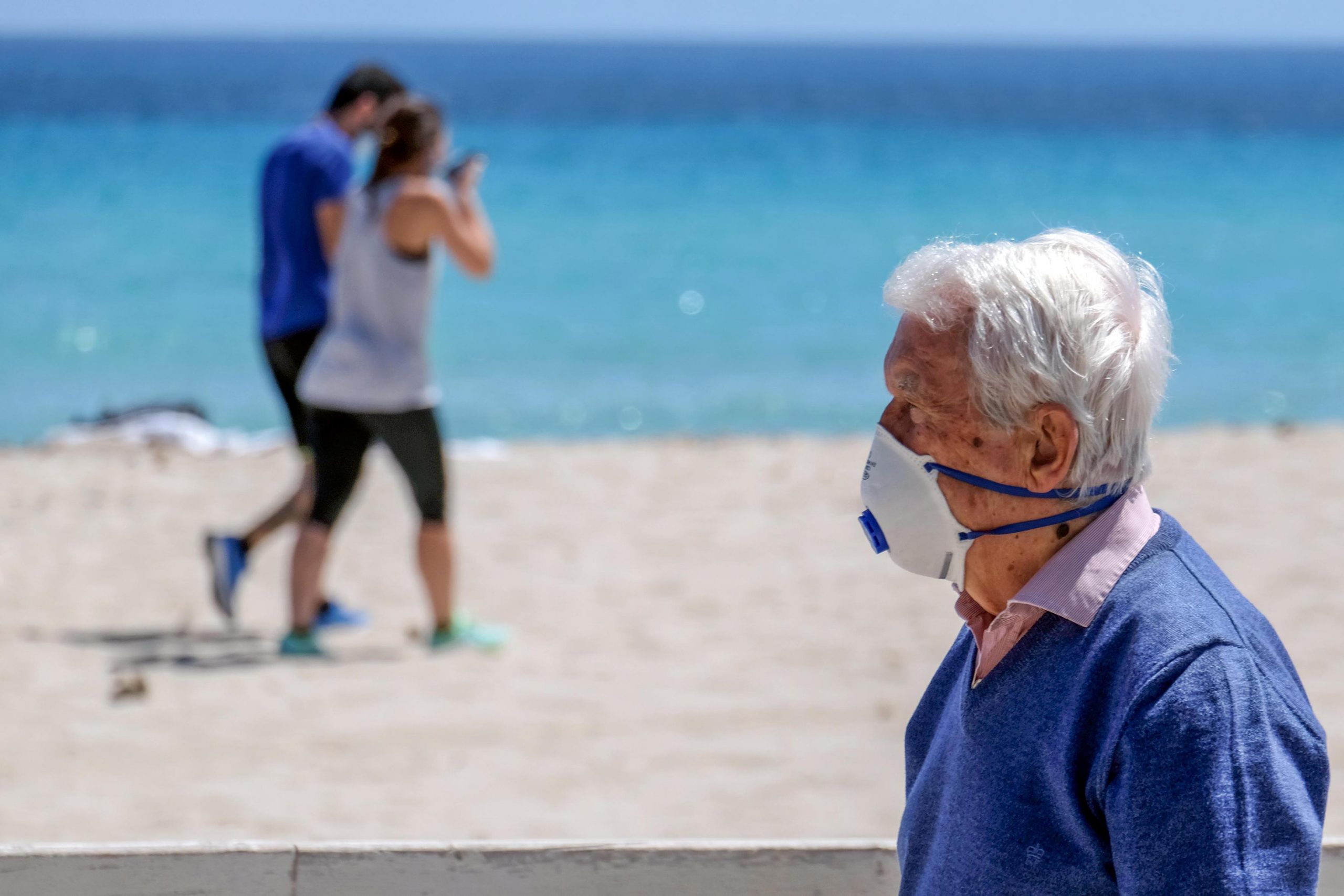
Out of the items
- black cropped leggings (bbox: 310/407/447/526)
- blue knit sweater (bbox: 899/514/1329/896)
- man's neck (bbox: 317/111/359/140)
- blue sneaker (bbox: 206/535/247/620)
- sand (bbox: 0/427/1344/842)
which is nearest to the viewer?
blue knit sweater (bbox: 899/514/1329/896)

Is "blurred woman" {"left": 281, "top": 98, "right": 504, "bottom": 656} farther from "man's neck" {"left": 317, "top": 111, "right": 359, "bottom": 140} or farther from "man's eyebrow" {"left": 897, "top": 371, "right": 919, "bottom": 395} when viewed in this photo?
"man's eyebrow" {"left": 897, "top": 371, "right": 919, "bottom": 395}

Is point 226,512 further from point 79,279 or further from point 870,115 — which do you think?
point 870,115

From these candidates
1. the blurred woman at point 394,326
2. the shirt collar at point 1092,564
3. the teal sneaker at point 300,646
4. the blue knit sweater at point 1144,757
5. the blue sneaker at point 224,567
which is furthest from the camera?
the blue sneaker at point 224,567

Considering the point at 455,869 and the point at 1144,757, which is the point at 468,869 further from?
the point at 1144,757

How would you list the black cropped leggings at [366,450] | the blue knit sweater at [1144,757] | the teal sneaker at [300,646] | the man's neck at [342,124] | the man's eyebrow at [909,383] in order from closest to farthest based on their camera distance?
the blue knit sweater at [1144,757] → the man's eyebrow at [909,383] → the black cropped leggings at [366,450] → the teal sneaker at [300,646] → the man's neck at [342,124]

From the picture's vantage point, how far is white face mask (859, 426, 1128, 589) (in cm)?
162

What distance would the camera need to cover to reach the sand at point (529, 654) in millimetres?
4180

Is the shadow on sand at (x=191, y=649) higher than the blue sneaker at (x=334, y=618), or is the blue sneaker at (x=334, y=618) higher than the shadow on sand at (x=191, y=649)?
the blue sneaker at (x=334, y=618)

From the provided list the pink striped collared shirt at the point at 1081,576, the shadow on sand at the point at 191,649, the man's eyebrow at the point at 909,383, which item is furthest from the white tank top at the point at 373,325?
the pink striped collared shirt at the point at 1081,576

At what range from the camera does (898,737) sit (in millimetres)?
4656

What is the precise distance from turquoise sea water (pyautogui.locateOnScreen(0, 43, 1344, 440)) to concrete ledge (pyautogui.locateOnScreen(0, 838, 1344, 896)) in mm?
908

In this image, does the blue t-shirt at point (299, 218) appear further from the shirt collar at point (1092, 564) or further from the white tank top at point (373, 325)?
the shirt collar at point (1092, 564)

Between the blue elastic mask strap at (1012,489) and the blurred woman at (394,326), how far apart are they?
345cm

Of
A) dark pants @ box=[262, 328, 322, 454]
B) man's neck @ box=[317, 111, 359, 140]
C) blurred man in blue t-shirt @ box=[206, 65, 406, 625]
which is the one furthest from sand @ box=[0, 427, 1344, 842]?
man's neck @ box=[317, 111, 359, 140]
